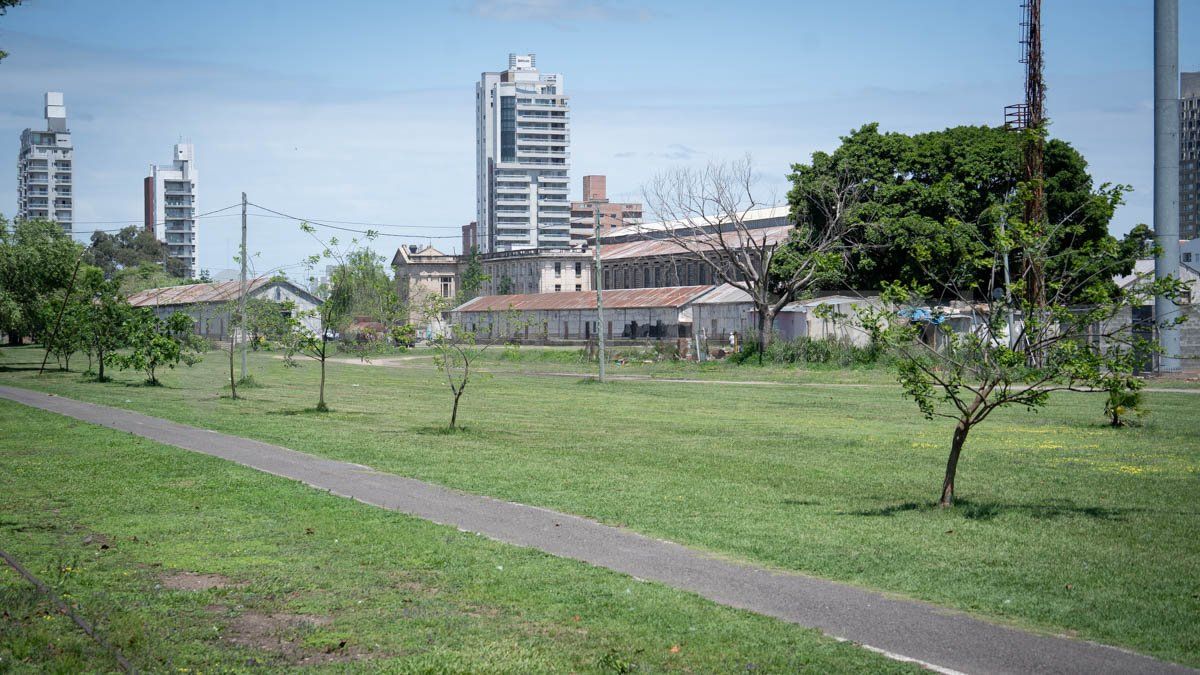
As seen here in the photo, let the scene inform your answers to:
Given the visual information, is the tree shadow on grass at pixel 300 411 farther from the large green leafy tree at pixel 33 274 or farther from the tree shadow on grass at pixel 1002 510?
the large green leafy tree at pixel 33 274

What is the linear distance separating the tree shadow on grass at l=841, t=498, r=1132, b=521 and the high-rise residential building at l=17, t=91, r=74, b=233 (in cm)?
19073

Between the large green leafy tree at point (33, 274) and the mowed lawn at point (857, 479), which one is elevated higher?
the large green leafy tree at point (33, 274)

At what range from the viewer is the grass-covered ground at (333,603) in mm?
7875

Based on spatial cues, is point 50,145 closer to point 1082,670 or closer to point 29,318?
point 29,318

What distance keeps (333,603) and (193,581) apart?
176 cm

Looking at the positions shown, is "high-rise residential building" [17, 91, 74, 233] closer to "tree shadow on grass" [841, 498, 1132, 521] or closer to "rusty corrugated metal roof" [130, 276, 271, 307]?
"rusty corrugated metal roof" [130, 276, 271, 307]

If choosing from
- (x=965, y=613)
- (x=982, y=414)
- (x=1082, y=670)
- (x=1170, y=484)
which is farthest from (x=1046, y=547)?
(x=1170, y=484)

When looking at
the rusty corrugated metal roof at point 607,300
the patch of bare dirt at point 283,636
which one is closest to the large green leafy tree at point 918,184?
the rusty corrugated metal roof at point 607,300

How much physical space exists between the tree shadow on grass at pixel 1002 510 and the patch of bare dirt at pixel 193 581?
7751mm

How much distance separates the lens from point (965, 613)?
9.23m

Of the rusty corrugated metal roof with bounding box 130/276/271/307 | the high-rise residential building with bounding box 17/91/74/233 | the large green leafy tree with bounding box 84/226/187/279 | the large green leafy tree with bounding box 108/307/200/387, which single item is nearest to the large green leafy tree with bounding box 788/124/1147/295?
the large green leafy tree with bounding box 108/307/200/387

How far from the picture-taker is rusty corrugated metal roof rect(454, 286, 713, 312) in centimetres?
8356

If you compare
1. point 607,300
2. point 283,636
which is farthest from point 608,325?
point 283,636

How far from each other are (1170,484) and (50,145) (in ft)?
647
